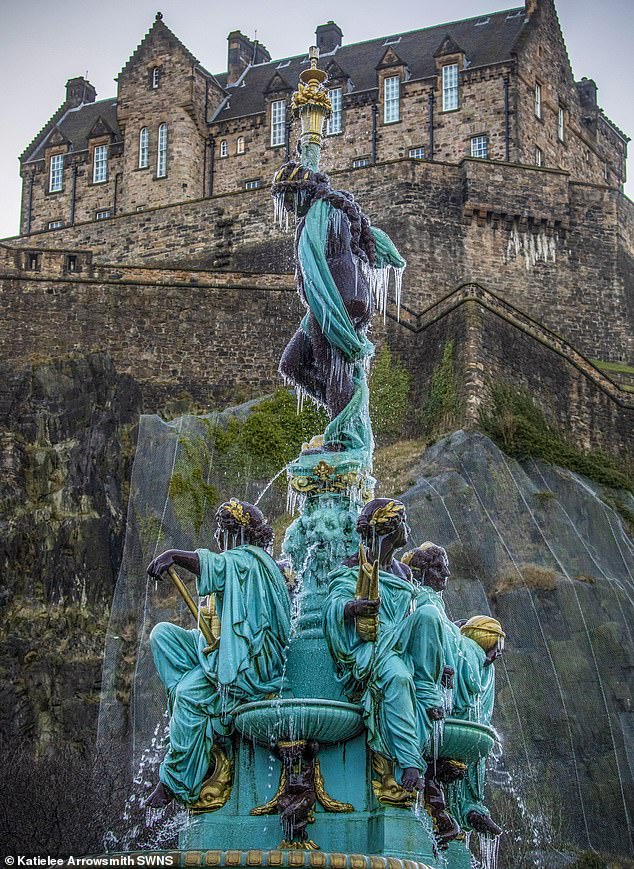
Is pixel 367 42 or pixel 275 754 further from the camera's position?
pixel 367 42

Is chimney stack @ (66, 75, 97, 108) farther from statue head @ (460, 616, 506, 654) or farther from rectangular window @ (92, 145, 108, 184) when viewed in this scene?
statue head @ (460, 616, 506, 654)

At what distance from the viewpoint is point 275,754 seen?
10.1m

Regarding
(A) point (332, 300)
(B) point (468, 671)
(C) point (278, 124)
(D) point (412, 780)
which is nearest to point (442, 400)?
(C) point (278, 124)

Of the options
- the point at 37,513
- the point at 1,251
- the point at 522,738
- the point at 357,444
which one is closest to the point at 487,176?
the point at 1,251

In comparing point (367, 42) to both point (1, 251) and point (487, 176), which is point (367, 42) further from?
point (1, 251)

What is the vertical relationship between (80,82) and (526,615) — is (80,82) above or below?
above

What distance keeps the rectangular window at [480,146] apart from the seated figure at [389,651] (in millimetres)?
41528

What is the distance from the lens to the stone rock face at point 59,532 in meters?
33.5

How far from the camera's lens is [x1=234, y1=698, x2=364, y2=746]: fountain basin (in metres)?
9.95

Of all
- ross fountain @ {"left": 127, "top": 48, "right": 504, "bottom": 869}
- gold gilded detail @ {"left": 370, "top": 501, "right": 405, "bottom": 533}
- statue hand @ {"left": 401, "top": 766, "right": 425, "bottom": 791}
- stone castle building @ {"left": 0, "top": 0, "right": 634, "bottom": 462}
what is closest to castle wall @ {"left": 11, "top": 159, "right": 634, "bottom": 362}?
stone castle building @ {"left": 0, "top": 0, "right": 634, "bottom": 462}

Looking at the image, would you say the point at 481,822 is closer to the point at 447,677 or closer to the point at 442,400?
the point at 447,677

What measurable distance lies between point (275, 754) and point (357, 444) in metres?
2.47

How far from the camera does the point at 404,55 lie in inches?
2175

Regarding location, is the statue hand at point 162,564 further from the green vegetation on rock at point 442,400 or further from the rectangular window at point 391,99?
the rectangular window at point 391,99
